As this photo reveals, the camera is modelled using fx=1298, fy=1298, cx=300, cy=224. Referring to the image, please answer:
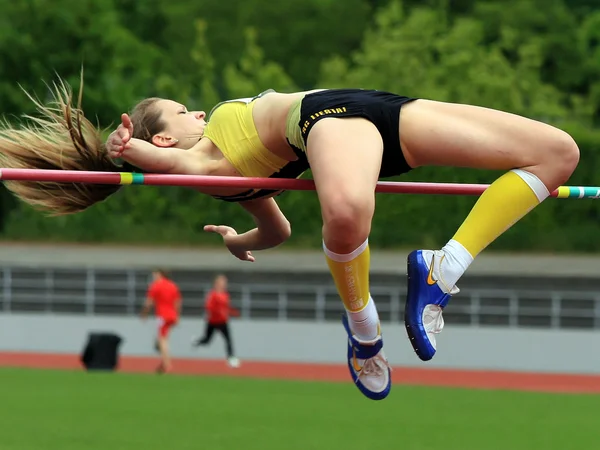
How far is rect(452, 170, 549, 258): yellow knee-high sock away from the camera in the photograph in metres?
4.21

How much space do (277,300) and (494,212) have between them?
49.4 ft

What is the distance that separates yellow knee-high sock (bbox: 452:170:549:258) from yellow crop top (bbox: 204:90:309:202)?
604mm

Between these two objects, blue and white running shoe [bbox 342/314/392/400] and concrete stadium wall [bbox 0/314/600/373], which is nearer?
blue and white running shoe [bbox 342/314/392/400]

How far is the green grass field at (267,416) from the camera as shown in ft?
27.9

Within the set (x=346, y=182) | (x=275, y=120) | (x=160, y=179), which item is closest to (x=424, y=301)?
(x=346, y=182)

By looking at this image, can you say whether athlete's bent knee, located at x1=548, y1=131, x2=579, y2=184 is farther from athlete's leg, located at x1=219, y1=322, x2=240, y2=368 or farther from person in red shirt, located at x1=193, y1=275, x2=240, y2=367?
athlete's leg, located at x1=219, y1=322, x2=240, y2=368

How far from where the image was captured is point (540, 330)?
17781 mm

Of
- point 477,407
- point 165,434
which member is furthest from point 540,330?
point 165,434

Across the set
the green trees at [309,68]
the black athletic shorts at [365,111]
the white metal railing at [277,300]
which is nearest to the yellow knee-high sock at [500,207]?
the black athletic shorts at [365,111]

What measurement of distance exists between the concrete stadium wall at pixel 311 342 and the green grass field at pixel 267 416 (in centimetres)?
397

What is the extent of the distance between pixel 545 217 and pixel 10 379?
10.1m

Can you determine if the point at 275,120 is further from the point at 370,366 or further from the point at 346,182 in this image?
the point at 370,366

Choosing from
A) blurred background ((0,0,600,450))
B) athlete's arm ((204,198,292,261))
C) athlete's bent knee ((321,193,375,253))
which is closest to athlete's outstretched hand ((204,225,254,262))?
athlete's arm ((204,198,292,261))

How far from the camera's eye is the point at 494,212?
4250mm
